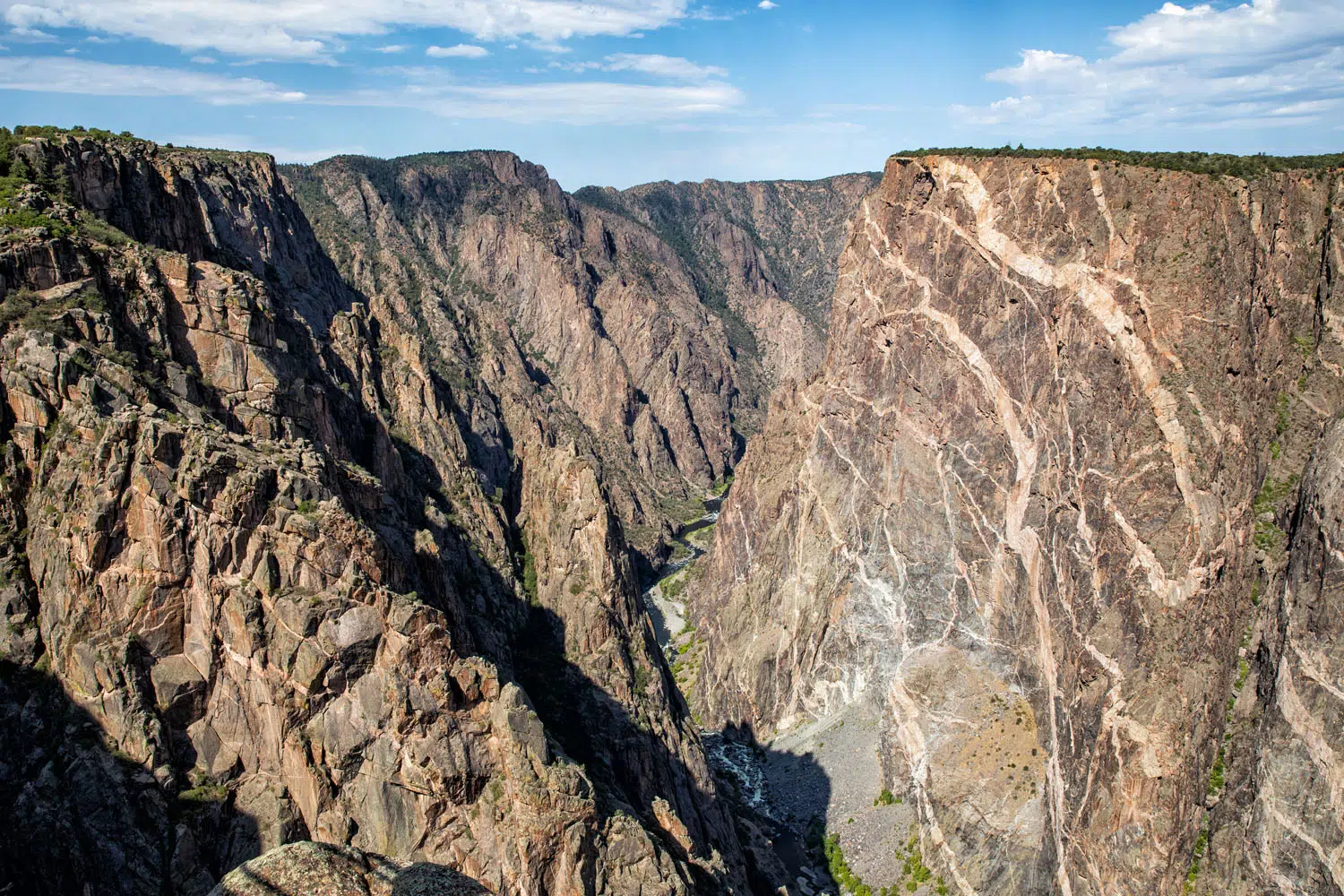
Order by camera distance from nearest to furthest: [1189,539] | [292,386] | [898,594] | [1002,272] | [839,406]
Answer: [292,386] → [1189,539] → [1002,272] → [898,594] → [839,406]

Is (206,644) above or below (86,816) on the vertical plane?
above

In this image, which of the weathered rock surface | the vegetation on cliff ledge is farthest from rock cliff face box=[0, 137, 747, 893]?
the vegetation on cliff ledge

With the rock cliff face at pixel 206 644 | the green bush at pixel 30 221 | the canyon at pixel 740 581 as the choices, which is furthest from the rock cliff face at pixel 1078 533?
the green bush at pixel 30 221

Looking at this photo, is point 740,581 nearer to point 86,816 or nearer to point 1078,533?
point 1078,533

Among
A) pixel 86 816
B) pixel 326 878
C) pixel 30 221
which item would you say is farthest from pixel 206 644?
pixel 30 221

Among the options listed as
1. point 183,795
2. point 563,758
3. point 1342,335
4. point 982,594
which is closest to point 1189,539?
point 1342,335

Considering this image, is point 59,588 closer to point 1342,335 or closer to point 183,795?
point 183,795
